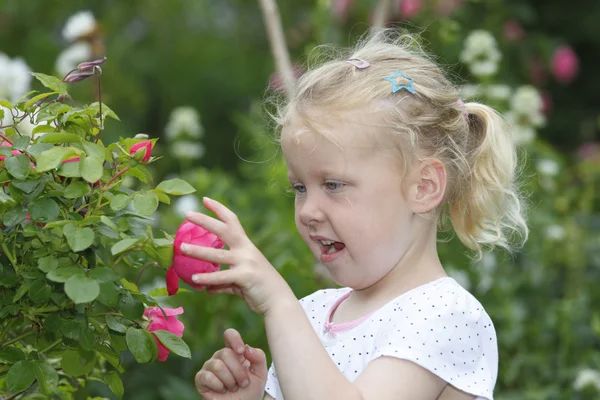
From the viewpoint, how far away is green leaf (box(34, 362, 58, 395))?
155cm

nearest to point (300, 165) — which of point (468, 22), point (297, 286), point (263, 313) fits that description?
point (263, 313)

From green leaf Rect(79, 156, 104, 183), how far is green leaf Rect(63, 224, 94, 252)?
7cm

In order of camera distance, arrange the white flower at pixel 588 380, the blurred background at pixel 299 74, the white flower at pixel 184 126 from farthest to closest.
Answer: the white flower at pixel 184 126 < the blurred background at pixel 299 74 < the white flower at pixel 588 380

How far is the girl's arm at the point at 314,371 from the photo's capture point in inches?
61.4

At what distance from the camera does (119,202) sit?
147cm

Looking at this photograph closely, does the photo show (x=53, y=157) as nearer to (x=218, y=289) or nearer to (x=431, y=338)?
(x=218, y=289)

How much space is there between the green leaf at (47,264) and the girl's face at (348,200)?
465 mm

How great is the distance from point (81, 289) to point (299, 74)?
3.20m

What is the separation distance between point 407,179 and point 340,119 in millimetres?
168

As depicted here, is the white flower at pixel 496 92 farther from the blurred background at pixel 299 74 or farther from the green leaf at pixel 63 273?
the green leaf at pixel 63 273

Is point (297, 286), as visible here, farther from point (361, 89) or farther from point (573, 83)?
point (573, 83)

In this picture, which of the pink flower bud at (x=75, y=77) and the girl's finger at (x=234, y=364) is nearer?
the pink flower bud at (x=75, y=77)

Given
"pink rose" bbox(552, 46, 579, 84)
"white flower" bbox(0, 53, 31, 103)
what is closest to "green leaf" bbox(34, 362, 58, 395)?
"white flower" bbox(0, 53, 31, 103)

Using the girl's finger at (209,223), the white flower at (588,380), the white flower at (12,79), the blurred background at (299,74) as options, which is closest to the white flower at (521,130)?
the blurred background at (299,74)
